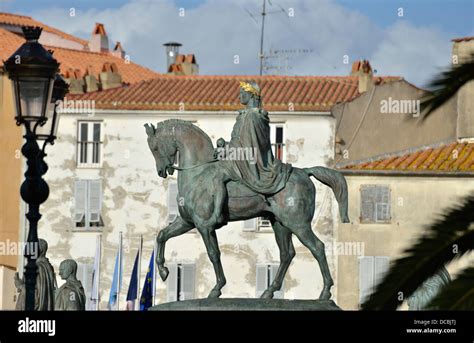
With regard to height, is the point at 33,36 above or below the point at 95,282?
above

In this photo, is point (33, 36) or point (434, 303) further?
point (33, 36)

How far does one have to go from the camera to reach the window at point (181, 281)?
204 feet

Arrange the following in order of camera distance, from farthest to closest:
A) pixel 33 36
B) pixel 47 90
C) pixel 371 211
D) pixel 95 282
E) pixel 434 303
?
pixel 371 211 → pixel 95 282 → pixel 33 36 → pixel 47 90 → pixel 434 303

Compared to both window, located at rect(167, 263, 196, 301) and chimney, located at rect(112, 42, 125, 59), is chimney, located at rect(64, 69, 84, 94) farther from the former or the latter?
chimney, located at rect(112, 42, 125, 59)

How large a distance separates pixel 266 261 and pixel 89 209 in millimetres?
5915

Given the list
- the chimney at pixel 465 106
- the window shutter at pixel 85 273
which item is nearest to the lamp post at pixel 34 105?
the chimney at pixel 465 106

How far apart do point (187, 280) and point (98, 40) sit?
25.7 meters

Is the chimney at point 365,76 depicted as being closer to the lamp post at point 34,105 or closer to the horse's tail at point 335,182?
the horse's tail at point 335,182

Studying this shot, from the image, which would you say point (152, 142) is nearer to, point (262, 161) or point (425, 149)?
point (262, 161)

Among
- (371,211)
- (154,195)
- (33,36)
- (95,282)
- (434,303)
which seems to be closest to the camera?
(434,303)

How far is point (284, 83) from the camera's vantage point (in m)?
65.7

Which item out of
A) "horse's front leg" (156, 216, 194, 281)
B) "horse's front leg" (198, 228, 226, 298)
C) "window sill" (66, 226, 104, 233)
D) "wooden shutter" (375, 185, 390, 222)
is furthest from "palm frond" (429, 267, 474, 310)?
"window sill" (66, 226, 104, 233)

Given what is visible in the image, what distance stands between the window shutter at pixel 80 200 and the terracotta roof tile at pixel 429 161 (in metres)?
8.92
